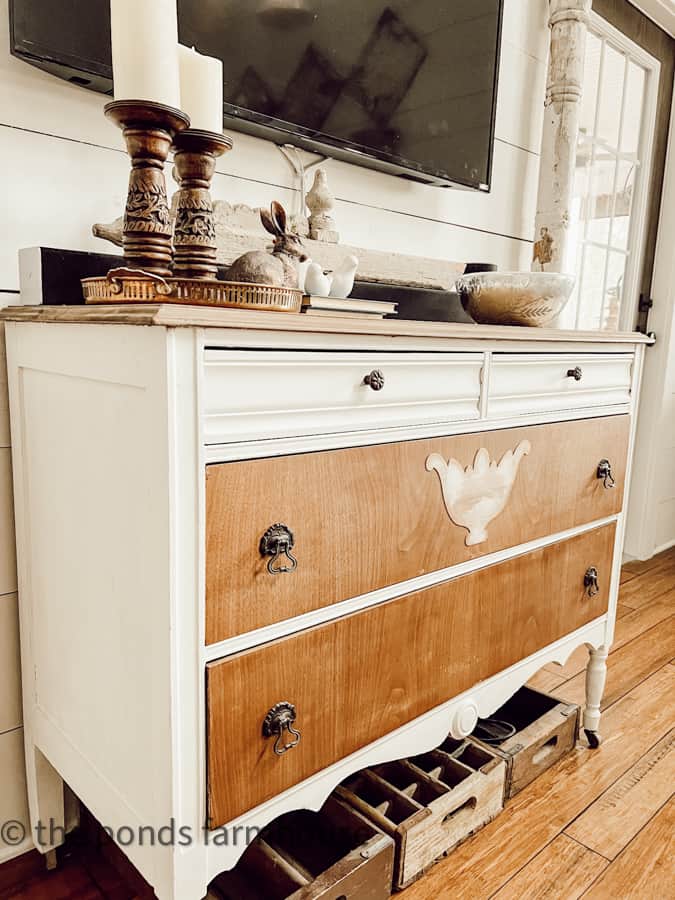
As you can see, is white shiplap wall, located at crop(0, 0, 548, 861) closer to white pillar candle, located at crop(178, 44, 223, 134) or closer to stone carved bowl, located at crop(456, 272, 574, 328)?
white pillar candle, located at crop(178, 44, 223, 134)

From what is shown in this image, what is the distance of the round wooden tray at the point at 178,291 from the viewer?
83 cm

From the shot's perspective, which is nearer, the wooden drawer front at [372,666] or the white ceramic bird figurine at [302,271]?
the wooden drawer front at [372,666]

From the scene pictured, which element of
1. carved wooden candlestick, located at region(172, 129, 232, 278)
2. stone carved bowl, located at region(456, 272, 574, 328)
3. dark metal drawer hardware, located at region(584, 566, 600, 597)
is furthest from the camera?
dark metal drawer hardware, located at region(584, 566, 600, 597)

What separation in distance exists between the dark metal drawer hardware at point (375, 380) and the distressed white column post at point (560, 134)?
1339 mm

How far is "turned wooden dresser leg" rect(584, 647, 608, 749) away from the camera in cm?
168

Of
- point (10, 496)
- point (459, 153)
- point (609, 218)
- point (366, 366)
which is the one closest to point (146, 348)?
point (366, 366)

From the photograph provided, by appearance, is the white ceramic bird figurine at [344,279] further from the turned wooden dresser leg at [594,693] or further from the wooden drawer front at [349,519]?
the turned wooden dresser leg at [594,693]

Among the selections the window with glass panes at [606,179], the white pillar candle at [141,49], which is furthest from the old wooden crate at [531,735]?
the window with glass panes at [606,179]

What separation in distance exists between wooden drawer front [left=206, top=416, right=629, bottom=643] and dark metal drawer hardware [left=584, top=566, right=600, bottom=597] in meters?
0.24

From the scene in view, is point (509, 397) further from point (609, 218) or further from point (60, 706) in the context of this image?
point (609, 218)

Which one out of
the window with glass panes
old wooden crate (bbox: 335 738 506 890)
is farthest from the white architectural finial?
the window with glass panes

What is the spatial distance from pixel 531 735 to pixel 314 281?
1.11 meters

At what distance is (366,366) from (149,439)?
33 centimetres

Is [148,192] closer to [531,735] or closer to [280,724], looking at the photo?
[280,724]
